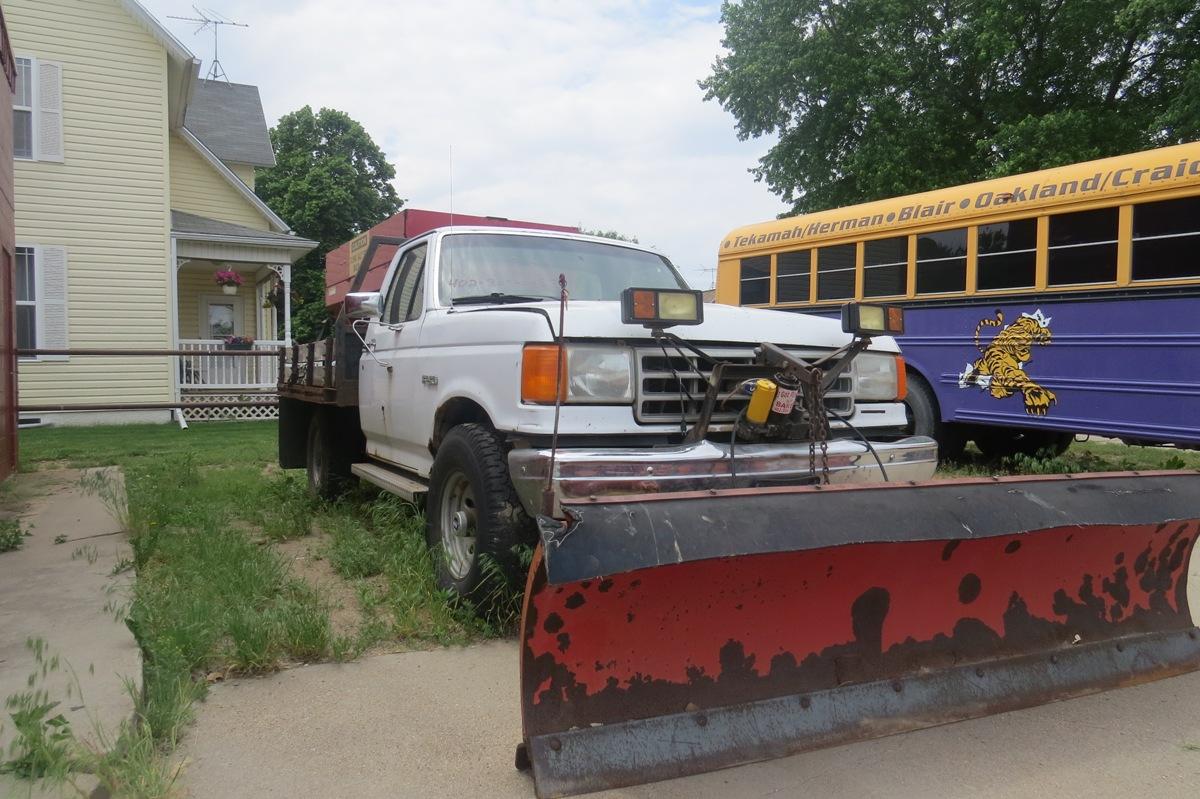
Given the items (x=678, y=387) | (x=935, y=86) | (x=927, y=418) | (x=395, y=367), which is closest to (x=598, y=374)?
(x=678, y=387)

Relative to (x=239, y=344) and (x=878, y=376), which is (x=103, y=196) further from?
(x=878, y=376)

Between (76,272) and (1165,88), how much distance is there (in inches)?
814

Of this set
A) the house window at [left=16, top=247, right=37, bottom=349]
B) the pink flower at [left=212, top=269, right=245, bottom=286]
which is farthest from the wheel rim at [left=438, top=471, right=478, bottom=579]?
the pink flower at [left=212, top=269, right=245, bottom=286]

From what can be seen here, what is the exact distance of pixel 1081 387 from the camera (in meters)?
7.43

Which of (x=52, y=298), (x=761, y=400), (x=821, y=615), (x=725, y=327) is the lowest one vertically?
(x=821, y=615)

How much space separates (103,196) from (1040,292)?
46.2ft

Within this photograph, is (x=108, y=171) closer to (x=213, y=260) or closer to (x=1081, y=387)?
(x=213, y=260)

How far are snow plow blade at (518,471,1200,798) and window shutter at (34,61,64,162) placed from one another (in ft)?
49.7

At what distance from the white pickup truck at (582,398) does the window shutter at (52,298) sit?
11824 mm

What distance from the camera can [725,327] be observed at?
3.88 meters

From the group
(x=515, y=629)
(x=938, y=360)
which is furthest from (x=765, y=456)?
(x=938, y=360)

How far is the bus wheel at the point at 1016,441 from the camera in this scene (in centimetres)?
918

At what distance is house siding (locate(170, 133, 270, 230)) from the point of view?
1802 cm

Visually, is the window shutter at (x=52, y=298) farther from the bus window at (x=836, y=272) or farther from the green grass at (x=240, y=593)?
the bus window at (x=836, y=272)
